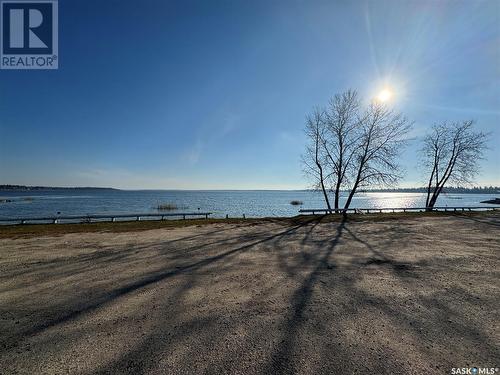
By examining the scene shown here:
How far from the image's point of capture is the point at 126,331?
11.8ft

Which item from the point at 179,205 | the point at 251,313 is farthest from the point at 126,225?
Result: the point at 179,205

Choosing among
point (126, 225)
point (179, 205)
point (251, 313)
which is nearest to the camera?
point (251, 313)

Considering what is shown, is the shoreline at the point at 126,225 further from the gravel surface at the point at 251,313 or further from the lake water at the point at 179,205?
the lake water at the point at 179,205

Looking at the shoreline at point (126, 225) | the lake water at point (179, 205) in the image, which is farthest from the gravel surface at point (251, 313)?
the lake water at point (179, 205)

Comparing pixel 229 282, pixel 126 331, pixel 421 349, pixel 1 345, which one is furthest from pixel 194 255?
pixel 421 349

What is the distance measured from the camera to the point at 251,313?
4070mm

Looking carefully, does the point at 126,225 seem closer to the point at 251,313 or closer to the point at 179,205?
the point at 251,313

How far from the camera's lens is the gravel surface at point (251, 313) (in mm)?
2918

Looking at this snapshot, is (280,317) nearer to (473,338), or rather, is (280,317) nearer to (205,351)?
(205,351)

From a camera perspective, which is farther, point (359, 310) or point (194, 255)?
point (194, 255)

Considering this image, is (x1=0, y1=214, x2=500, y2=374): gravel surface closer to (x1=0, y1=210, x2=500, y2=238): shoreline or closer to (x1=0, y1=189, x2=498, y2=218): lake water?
(x1=0, y1=210, x2=500, y2=238): shoreline

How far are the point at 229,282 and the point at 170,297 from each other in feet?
4.41

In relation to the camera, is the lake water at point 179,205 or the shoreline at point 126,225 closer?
the shoreline at point 126,225

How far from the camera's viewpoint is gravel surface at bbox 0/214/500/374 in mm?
2918
